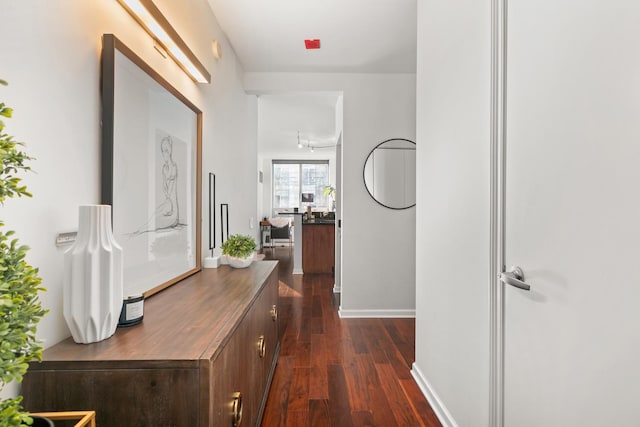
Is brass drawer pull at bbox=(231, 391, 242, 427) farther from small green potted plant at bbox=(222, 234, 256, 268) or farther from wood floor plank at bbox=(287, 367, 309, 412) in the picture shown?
small green potted plant at bbox=(222, 234, 256, 268)

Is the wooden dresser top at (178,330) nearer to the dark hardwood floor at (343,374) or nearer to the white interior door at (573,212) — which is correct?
the dark hardwood floor at (343,374)

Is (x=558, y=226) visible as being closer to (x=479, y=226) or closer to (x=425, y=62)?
(x=479, y=226)

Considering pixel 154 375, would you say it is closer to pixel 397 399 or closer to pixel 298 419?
pixel 298 419

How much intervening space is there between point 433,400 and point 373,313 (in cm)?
173

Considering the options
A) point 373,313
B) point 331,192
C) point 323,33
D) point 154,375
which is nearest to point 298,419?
point 154,375

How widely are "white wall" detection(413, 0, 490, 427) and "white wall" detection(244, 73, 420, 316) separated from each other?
4.66 feet

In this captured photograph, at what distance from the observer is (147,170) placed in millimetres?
1521

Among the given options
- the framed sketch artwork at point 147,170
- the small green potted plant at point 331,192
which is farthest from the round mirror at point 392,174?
the small green potted plant at point 331,192

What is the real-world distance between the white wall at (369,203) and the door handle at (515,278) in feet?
8.17

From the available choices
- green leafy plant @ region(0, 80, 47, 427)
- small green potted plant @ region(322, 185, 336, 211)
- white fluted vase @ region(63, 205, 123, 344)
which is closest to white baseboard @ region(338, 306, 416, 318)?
white fluted vase @ region(63, 205, 123, 344)

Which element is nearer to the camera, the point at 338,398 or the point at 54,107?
the point at 54,107

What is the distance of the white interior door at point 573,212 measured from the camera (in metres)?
0.77

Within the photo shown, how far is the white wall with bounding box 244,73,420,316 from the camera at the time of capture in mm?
3684

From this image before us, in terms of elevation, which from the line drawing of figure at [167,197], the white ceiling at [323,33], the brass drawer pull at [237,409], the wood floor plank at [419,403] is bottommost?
the wood floor plank at [419,403]
